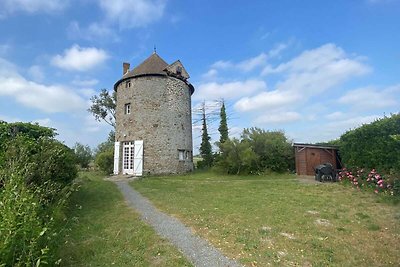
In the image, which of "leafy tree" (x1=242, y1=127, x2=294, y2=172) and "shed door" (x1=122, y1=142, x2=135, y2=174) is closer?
"leafy tree" (x1=242, y1=127, x2=294, y2=172)

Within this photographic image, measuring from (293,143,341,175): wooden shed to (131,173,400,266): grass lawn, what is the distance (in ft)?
22.3

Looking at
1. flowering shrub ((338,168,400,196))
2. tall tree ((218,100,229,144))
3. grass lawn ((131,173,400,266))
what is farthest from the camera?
tall tree ((218,100,229,144))

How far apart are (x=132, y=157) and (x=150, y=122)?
295 cm

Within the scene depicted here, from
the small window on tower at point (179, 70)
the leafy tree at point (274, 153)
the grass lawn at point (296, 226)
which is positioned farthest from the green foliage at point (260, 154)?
the grass lawn at point (296, 226)

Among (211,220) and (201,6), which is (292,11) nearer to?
(201,6)

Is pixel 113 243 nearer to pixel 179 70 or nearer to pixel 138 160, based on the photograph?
pixel 138 160

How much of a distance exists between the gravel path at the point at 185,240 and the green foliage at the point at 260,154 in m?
11.4

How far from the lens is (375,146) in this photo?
10914 millimetres

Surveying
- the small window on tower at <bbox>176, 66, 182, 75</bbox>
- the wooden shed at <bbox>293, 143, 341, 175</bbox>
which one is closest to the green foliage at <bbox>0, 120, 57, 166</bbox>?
the small window on tower at <bbox>176, 66, 182, 75</bbox>

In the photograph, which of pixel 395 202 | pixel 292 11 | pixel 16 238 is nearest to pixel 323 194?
pixel 395 202

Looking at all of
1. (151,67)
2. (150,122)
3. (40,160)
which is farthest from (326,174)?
(151,67)

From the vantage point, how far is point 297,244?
496cm

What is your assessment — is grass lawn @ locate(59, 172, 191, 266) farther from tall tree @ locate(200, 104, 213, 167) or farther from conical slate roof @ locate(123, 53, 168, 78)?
tall tree @ locate(200, 104, 213, 167)

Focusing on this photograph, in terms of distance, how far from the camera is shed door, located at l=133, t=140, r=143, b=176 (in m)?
19.0
